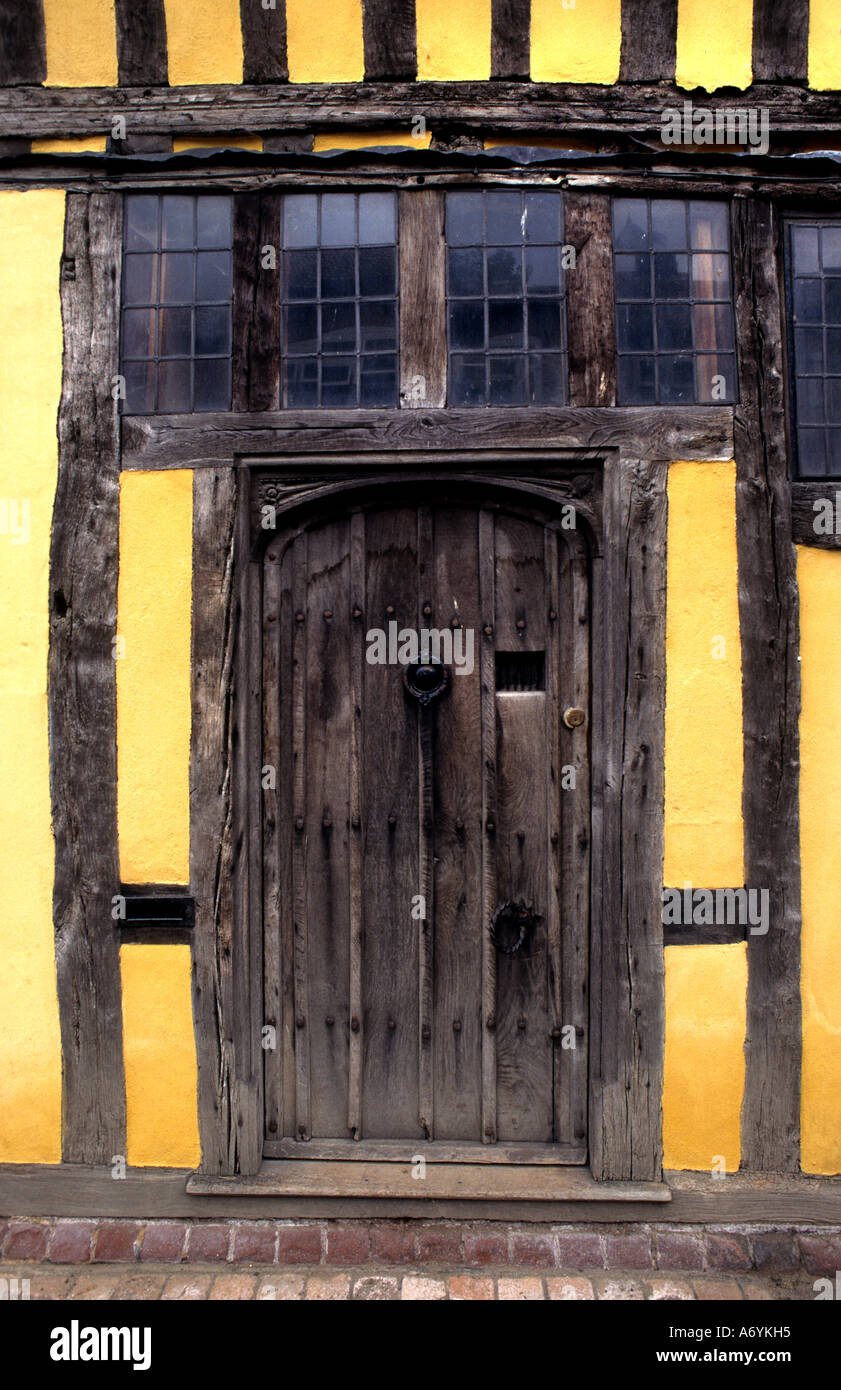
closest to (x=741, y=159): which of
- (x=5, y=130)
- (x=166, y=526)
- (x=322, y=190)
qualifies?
(x=322, y=190)

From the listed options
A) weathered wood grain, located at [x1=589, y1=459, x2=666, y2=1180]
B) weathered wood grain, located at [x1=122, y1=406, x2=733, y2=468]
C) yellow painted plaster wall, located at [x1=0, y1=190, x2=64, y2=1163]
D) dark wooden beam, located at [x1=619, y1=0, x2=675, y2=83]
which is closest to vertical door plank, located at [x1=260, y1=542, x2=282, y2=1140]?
weathered wood grain, located at [x1=122, y1=406, x2=733, y2=468]

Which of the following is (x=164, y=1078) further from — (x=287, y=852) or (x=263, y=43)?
(x=263, y=43)

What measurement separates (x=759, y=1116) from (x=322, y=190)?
3929 millimetres

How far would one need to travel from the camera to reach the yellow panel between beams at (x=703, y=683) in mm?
3260

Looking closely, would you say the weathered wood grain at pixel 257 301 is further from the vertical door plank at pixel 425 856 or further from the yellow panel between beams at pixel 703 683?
the yellow panel between beams at pixel 703 683

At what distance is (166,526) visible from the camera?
329 centimetres

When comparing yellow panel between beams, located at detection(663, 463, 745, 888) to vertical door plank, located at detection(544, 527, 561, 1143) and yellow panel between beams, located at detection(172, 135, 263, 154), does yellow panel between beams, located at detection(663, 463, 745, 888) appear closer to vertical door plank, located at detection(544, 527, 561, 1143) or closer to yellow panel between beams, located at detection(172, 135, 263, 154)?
vertical door plank, located at detection(544, 527, 561, 1143)

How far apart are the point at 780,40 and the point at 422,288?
1.65 metres

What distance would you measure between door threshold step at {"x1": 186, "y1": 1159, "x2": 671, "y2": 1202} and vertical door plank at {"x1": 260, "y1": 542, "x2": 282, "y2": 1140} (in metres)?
0.20

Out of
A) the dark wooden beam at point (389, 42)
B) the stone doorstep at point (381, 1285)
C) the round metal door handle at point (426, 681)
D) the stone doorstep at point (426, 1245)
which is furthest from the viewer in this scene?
the round metal door handle at point (426, 681)

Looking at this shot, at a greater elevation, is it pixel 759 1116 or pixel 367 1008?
pixel 367 1008

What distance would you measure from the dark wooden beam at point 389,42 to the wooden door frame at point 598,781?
4.74ft

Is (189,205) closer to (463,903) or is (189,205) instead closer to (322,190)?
(322,190)

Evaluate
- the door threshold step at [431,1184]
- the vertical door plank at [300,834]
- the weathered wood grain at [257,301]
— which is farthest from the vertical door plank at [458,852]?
the weathered wood grain at [257,301]
